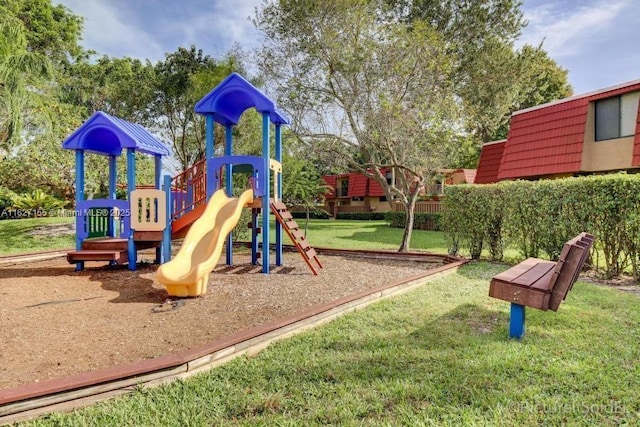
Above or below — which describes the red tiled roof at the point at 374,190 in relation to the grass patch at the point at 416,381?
above

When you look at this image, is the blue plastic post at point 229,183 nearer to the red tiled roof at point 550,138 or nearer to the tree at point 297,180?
the tree at point 297,180

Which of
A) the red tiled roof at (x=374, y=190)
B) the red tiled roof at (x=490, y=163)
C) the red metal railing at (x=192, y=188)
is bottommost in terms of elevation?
the red metal railing at (x=192, y=188)

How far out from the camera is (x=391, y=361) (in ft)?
9.85

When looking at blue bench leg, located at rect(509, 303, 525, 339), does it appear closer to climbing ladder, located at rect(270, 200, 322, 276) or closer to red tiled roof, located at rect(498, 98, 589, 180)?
climbing ladder, located at rect(270, 200, 322, 276)

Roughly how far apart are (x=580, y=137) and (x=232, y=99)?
11067 millimetres

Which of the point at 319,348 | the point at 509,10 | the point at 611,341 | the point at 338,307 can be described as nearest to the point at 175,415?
the point at 319,348

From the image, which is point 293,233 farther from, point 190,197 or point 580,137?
point 580,137

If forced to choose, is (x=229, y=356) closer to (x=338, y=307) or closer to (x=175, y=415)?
(x=175, y=415)

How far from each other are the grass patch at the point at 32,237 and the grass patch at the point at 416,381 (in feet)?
34.5

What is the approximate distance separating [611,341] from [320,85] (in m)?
13.5

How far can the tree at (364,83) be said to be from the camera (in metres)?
10.9

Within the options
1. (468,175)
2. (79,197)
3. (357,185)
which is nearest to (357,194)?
(357,185)

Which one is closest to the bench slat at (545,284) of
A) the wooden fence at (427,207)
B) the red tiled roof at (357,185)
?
the wooden fence at (427,207)

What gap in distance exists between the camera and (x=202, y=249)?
622cm
